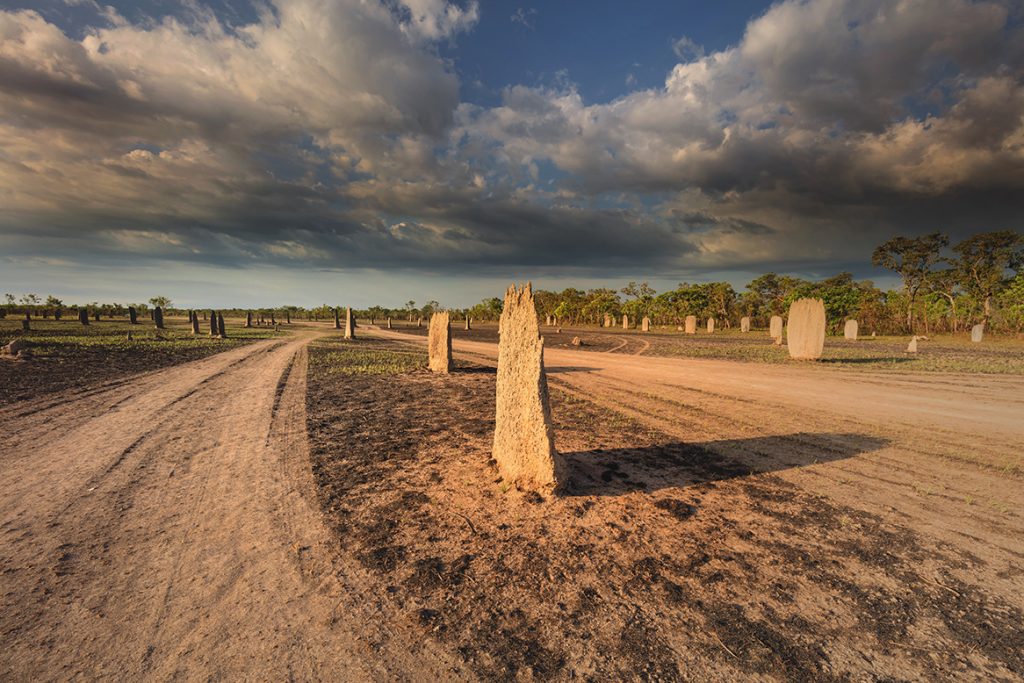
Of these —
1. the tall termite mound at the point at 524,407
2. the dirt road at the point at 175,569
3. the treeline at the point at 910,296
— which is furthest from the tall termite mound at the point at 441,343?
the treeline at the point at 910,296

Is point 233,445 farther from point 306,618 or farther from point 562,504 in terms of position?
point 562,504

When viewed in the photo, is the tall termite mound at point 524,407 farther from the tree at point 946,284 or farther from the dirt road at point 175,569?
the tree at point 946,284

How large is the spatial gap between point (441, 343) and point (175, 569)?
1354 centimetres

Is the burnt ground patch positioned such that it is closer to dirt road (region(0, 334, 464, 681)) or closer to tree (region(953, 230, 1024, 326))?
dirt road (region(0, 334, 464, 681))

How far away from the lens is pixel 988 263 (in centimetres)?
4238

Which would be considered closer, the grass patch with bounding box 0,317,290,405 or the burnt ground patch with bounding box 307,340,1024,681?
the burnt ground patch with bounding box 307,340,1024,681

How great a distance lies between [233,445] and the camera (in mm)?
7988

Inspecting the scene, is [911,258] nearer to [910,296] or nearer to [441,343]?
[910,296]

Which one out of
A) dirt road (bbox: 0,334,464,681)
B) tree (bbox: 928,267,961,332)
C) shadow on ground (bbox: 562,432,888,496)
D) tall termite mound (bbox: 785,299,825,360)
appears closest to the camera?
dirt road (bbox: 0,334,464,681)

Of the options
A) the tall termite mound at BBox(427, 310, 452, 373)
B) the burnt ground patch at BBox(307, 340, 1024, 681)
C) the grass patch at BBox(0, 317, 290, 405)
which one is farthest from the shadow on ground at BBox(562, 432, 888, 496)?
the grass patch at BBox(0, 317, 290, 405)

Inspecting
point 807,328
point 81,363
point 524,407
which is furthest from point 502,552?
point 807,328

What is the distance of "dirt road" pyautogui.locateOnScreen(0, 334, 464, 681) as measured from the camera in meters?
3.14

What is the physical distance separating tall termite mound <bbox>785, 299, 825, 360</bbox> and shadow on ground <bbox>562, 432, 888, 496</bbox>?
15.7m

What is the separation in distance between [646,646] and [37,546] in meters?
6.78
